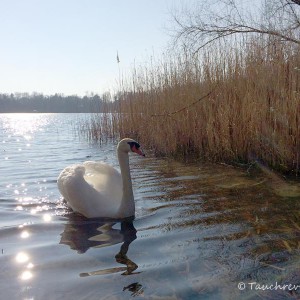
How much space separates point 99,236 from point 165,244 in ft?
2.29

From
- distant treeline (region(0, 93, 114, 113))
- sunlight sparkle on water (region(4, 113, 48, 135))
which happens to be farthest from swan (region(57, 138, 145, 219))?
distant treeline (region(0, 93, 114, 113))

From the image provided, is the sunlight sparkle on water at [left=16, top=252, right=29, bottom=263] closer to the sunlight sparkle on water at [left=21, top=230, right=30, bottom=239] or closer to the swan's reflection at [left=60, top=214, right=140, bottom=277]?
the swan's reflection at [left=60, top=214, right=140, bottom=277]

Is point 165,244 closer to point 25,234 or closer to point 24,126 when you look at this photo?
point 25,234

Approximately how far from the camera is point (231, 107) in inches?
285

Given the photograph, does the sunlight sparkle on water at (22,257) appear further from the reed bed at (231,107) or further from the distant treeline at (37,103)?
the distant treeline at (37,103)

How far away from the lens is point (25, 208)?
16.5 ft

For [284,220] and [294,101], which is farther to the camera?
[294,101]

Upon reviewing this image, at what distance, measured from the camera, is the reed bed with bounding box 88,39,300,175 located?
6.18m

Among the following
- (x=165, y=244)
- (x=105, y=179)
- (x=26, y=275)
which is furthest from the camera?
(x=105, y=179)

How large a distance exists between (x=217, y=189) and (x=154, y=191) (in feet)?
2.82

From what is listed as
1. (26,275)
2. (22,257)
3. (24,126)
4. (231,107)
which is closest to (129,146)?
(22,257)

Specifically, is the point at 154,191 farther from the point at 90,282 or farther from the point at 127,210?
the point at 90,282

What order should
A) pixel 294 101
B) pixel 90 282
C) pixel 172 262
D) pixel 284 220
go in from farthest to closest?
pixel 294 101 → pixel 284 220 → pixel 172 262 → pixel 90 282

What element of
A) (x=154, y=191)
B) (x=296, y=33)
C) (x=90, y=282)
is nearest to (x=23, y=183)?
(x=154, y=191)
